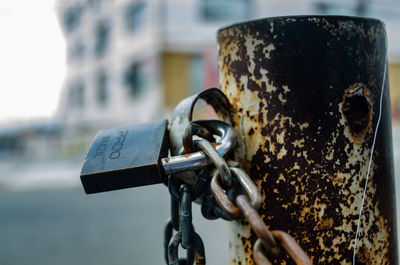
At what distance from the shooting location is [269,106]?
20.6 inches

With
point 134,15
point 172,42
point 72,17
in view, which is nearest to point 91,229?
point 172,42

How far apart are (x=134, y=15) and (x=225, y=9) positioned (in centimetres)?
259

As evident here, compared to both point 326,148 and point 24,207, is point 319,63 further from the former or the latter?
point 24,207

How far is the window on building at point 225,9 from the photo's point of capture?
9.55 meters

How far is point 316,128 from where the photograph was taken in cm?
51

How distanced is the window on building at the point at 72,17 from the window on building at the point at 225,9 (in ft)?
23.9

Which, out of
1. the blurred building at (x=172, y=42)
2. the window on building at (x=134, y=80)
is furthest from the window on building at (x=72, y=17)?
the window on building at (x=134, y=80)

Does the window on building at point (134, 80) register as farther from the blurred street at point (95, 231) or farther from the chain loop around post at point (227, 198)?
the chain loop around post at point (227, 198)

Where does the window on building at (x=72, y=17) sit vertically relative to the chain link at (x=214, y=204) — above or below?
below

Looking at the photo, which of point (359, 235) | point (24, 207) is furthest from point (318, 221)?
point (24, 207)

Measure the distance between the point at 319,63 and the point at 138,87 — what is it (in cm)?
1060

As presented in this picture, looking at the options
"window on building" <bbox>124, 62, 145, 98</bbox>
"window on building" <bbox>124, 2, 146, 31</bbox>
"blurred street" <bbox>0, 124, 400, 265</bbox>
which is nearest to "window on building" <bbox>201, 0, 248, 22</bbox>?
"window on building" <bbox>124, 2, 146, 31</bbox>

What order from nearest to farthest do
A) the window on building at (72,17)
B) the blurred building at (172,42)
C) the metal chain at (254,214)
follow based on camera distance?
1. the metal chain at (254,214)
2. the blurred building at (172,42)
3. the window on building at (72,17)

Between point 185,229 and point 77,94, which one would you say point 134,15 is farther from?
point 185,229
